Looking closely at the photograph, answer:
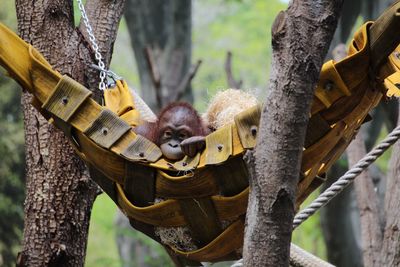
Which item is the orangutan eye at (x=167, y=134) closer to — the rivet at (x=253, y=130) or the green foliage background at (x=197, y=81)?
the green foliage background at (x=197, y=81)

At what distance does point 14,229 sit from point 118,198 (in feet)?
18.2

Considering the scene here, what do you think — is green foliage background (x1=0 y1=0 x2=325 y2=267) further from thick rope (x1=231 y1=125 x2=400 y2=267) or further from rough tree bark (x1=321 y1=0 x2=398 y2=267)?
rough tree bark (x1=321 y1=0 x2=398 y2=267)

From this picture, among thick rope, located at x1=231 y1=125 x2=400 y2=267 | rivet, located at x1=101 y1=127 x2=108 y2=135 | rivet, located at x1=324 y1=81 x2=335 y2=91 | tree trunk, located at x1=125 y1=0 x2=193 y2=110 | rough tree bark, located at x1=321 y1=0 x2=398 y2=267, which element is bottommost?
rivet, located at x1=324 y1=81 x2=335 y2=91

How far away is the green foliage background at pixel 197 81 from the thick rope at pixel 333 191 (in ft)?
1.83

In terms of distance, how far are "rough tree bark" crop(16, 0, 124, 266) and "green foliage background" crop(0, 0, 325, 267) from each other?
850 mm

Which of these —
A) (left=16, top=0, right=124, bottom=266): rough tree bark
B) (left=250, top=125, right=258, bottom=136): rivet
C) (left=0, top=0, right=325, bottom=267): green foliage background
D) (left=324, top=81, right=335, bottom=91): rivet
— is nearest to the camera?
(left=324, top=81, right=335, bottom=91): rivet

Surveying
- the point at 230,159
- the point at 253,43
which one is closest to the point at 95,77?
the point at 230,159

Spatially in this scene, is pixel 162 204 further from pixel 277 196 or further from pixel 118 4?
pixel 118 4

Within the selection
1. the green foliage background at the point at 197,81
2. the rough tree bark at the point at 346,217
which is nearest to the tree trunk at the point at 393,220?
the green foliage background at the point at 197,81

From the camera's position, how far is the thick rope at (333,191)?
10.6ft

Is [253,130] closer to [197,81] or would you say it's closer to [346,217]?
[346,217]

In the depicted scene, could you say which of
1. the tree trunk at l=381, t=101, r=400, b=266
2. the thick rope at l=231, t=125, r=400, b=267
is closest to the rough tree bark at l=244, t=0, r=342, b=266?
the thick rope at l=231, t=125, r=400, b=267

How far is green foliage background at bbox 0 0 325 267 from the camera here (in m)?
8.32

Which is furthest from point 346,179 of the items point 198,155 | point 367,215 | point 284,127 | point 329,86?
point 367,215
